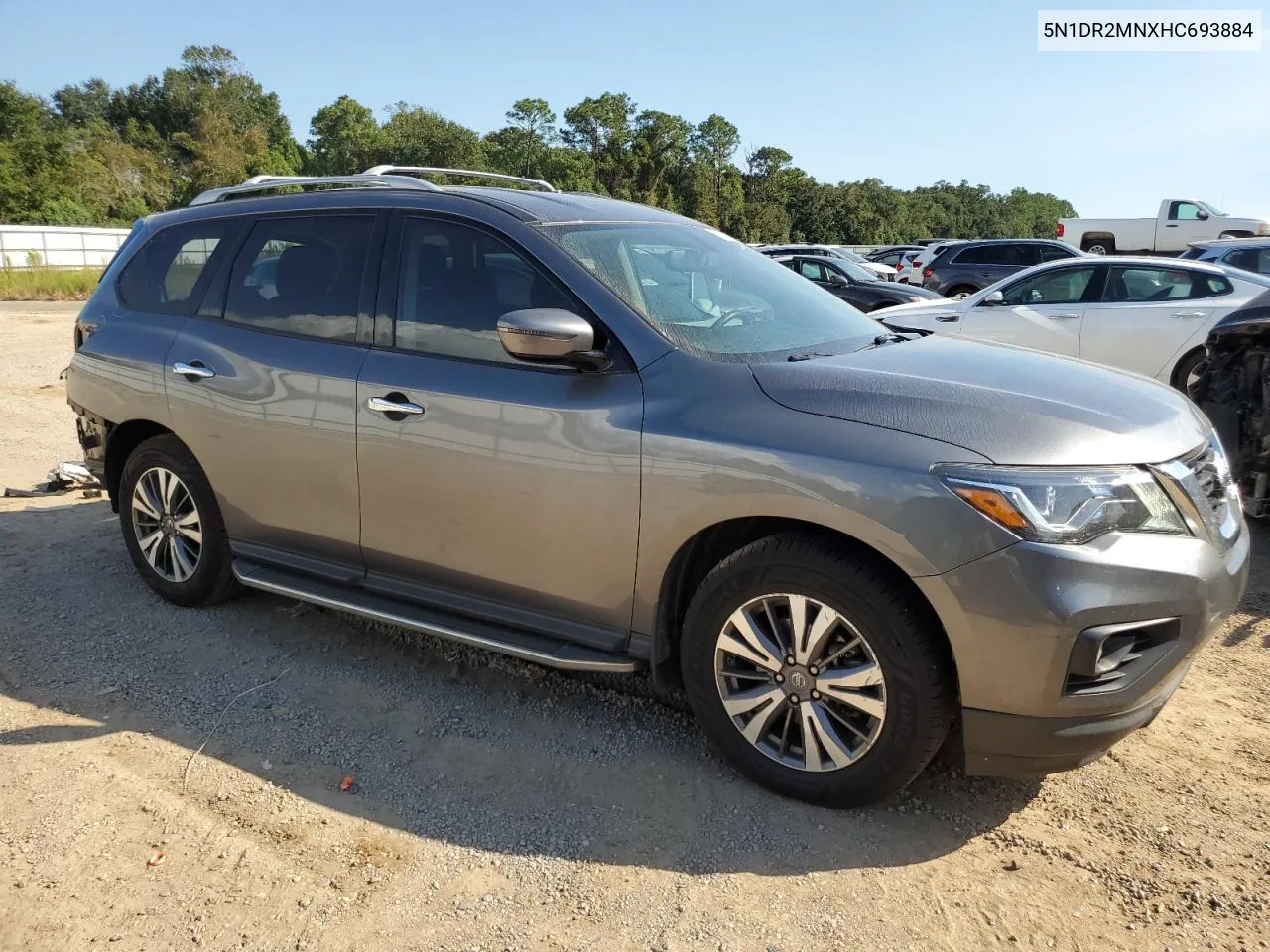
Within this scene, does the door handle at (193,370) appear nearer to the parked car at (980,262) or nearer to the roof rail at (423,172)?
the roof rail at (423,172)

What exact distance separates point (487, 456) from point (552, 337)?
1.74ft

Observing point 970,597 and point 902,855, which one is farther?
point 902,855

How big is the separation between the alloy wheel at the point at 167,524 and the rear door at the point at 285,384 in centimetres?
26

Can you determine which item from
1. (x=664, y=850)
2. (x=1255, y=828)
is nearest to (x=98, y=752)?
(x=664, y=850)

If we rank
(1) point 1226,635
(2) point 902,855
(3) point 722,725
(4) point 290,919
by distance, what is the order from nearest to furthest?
(4) point 290,919
(2) point 902,855
(3) point 722,725
(1) point 1226,635

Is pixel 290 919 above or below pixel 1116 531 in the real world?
below

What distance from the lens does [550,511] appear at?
320 centimetres

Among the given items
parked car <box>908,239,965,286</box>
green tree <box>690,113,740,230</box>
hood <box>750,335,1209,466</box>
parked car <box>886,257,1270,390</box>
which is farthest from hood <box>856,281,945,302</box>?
green tree <box>690,113,740,230</box>

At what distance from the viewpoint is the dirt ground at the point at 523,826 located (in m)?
2.48

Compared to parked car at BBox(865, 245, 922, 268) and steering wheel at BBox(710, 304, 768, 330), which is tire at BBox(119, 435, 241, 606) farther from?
parked car at BBox(865, 245, 922, 268)

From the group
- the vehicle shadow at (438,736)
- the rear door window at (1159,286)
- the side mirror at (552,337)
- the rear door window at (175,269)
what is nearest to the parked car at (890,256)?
the rear door window at (1159,286)

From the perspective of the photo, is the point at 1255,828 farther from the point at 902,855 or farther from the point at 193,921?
the point at 193,921

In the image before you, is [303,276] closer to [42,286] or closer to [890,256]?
[42,286]

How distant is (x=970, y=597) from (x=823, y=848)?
2.84 feet
